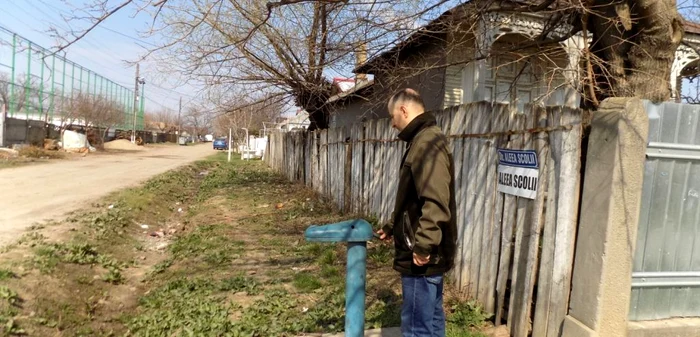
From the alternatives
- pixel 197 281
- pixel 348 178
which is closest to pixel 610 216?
pixel 197 281

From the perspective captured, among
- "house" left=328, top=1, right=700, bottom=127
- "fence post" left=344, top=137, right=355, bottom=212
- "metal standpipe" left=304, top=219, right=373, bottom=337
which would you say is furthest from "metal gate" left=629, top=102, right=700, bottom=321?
"fence post" left=344, top=137, right=355, bottom=212

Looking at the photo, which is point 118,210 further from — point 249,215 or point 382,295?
point 382,295

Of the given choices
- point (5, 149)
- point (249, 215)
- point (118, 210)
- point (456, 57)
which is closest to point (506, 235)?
point (456, 57)

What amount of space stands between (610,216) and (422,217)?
1.35 metres

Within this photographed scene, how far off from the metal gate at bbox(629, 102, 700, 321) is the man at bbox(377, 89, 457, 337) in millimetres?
1539

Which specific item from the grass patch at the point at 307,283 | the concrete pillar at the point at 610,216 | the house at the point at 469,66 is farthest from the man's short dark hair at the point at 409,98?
the house at the point at 469,66

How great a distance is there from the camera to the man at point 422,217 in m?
2.63

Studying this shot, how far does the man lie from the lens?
8.62ft

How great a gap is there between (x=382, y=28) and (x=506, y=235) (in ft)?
12.3

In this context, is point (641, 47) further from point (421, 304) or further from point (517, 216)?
point (421, 304)

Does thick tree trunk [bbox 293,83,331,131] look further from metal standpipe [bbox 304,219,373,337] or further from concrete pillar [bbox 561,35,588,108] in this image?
metal standpipe [bbox 304,219,373,337]

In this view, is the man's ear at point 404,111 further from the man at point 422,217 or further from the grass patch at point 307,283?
the grass patch at point 307,283

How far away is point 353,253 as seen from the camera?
3113mm

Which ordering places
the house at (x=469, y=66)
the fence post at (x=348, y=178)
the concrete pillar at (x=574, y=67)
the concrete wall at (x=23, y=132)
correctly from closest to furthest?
the concrete pillar at (x=574, y=67) → the house at (x=469, y=66) → the fence post at (x=348, y=178) → the concrete wall at (x=23, y=132)
